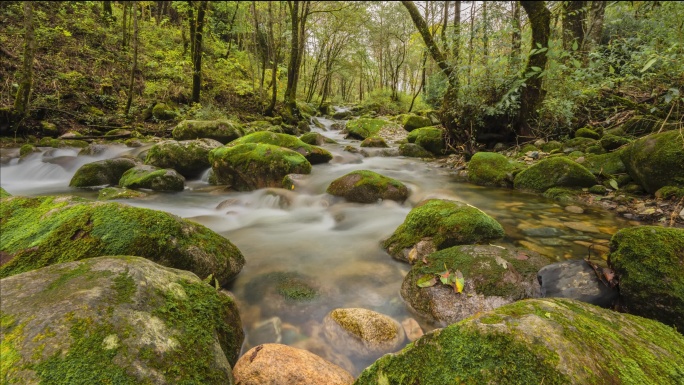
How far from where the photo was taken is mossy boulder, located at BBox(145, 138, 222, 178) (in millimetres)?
8570

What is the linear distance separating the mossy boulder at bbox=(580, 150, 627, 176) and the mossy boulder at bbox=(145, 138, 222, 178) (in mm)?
8923

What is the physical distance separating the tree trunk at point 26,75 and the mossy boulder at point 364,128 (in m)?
12.2

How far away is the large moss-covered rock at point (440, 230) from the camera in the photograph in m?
3.88

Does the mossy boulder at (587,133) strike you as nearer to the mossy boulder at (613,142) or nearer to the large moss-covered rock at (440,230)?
the mossy boulder at (613,142)

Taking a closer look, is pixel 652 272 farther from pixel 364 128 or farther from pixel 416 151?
pixel 364 128

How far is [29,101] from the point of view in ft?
33.2

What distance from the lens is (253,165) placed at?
7.61 metres

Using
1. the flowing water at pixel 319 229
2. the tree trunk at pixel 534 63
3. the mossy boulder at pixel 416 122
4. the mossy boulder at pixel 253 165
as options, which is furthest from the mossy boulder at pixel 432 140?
the mossy boulder at pixel 253 165

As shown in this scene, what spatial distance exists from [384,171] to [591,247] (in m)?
6.13

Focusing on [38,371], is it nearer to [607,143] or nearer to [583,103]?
[607,143]

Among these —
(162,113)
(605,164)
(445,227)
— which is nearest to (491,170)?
(605,164)

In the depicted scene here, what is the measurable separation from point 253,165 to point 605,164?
7.32 meters

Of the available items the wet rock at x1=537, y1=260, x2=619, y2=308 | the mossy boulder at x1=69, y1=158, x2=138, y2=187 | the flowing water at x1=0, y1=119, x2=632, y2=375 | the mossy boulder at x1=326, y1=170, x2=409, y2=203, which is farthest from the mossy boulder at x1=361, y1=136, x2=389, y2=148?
the wet rock at x1=537, y1=260, x2=619, y2=308

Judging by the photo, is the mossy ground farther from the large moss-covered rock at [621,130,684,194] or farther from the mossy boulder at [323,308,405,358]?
the large moss-covered rock at [621,130,684,194]
